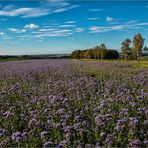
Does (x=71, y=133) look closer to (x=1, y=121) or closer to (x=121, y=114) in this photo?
(x=121, y=114)

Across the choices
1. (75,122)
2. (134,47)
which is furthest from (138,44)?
(75,122)

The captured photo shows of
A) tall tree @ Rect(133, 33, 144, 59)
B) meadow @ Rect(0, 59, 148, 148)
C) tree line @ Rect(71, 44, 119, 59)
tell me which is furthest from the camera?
tall tree @ Rect(133, 33, 144, 59)

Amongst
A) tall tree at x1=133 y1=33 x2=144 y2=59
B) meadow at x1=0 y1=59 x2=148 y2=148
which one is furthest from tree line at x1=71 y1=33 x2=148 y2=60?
meadow at x1=0 y1=59 x2=148 y2=148

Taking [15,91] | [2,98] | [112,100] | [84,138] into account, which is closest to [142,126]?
[84,138]

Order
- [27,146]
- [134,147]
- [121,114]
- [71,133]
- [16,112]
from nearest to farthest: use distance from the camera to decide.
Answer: [134,147]
[27,146]
[71,133]
[121,114]
[16,112]

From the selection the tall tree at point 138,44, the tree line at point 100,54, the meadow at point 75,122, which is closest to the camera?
the meadow at point 75,122

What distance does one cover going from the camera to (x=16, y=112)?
27.7ft

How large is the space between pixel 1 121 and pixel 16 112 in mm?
973

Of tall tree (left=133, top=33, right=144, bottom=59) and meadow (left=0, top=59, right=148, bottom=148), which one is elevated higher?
tall tree (left=133, top=33, right=144, bottom=59)

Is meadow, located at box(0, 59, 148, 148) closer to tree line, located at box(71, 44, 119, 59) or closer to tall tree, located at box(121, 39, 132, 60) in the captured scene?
tree line, located at box(71, 44, 119, 59)

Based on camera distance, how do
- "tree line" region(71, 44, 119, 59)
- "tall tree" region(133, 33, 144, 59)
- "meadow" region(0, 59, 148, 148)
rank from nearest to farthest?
"meadow" region(0, 59, 148, 148)
"tree line" region(71, 44, 119, 59)
"tall tree" region(133, 33, 144, 59)

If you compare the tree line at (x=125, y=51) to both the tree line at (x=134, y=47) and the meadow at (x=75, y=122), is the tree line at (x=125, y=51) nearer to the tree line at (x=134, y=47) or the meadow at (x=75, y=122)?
the tree line at (x=134, y=47)

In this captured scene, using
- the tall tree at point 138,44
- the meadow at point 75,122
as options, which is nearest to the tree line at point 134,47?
the tall tree at point 138,44

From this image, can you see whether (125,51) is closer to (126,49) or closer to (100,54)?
(126,49)
